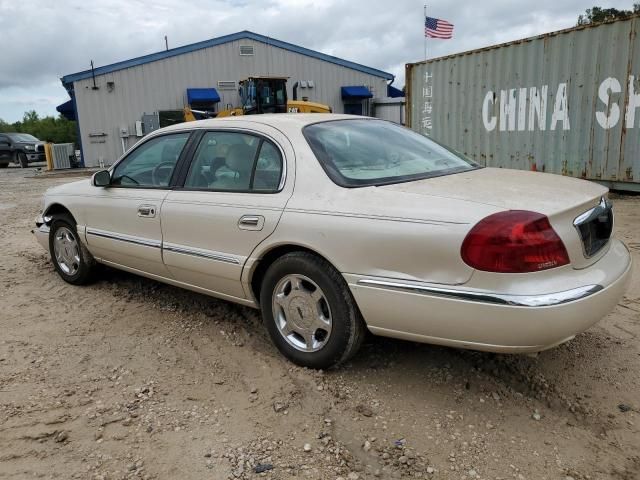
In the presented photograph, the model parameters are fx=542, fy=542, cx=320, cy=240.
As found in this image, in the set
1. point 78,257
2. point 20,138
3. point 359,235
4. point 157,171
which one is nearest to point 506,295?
point 359,235

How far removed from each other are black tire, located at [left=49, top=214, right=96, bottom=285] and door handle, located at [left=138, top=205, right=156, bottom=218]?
111cm

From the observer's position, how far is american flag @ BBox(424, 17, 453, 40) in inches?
757

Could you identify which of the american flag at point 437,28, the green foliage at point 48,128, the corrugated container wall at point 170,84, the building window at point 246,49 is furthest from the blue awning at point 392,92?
the green foliage at point 48,128

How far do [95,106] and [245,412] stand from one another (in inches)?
917

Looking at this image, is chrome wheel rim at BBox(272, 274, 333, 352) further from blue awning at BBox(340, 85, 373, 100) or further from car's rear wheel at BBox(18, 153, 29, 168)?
car's rear wheel at BBox(18, 153, 29, 168)

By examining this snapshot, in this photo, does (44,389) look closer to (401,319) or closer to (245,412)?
(245,412)

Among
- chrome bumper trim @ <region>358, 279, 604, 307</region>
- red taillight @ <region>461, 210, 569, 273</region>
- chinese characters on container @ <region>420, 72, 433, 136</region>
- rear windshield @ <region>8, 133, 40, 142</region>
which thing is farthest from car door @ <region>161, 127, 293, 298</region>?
rear windshield @ <region>8, 133, 40, 142</region>

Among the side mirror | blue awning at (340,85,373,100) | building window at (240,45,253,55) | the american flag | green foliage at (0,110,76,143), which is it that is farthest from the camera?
green foliage at (0,110,76,143)

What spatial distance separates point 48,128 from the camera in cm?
6012

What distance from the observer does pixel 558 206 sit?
Result: 254cm

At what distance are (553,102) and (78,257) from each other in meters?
7.96

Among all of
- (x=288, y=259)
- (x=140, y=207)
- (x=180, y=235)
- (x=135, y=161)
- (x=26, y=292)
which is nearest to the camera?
(x=288, y=259)

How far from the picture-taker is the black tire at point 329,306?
2875mm

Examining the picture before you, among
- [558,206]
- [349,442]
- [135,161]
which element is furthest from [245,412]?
[135,161]
